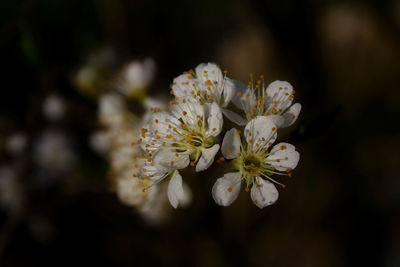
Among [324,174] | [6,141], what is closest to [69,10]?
[6,141]

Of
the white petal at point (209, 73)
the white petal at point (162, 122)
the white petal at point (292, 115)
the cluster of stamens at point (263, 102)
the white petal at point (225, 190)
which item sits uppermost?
the white petal at point (209, 73)

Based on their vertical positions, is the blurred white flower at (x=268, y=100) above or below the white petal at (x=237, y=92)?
below

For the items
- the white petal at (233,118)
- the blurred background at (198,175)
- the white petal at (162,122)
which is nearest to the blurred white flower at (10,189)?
the blurred background at (198,175)

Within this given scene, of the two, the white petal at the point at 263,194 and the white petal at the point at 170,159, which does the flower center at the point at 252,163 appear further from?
the white petal at the point at 170,159

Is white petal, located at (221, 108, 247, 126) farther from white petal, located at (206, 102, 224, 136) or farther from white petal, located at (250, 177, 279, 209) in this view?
white petal, located at (250, 177, 279, 209)

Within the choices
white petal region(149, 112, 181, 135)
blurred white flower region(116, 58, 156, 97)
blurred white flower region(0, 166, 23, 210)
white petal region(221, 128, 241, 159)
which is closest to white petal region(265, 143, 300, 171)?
white petal region(221, 128, 241, 159)

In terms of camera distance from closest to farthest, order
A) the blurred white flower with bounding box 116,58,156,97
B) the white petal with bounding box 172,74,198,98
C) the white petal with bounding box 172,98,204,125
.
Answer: the white petal with bounding box 172,98,204,125 < the white petal with bounding box 172,74,198,98 < the blurred white flower with bounding box 116,58,156,97

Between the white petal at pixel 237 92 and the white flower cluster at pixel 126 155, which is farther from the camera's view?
the white flower cluster at pixel 126 155
